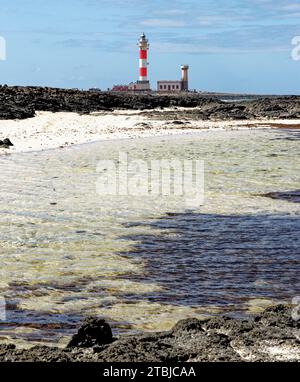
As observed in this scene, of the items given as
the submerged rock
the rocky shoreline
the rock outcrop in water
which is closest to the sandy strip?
the submerged rock

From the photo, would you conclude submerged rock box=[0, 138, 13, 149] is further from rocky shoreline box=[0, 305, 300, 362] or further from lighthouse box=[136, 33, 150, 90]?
lighthouse box=[136, 33, 150, 90]

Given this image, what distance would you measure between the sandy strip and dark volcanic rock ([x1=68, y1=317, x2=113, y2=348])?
53.9 feet

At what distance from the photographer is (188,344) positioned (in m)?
5.32

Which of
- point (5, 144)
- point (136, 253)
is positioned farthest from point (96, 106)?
point (136, 253)

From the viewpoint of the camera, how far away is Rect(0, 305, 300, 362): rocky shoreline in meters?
4.93

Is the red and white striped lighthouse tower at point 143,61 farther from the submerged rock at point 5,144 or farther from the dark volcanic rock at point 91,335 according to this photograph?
the dark volcanic rock at point 91,335

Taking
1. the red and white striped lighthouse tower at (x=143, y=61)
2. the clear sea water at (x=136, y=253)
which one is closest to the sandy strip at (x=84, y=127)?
the clear sea water at (x=136, y=253)

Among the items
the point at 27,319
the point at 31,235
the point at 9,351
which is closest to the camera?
the point at 9,351

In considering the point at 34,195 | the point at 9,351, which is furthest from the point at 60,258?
the point at 34,195

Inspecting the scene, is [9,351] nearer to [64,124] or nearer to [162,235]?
[162,235]

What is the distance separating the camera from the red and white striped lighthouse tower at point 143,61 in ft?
342

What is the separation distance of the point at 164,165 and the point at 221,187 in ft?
15.1

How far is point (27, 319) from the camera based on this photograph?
20.3 feet

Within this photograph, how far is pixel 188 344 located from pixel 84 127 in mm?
28529
